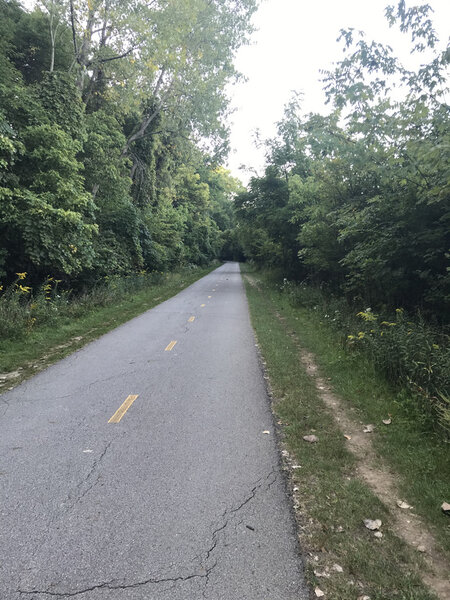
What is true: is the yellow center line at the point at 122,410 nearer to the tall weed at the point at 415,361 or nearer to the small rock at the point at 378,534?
the small rock at the point at 378,534

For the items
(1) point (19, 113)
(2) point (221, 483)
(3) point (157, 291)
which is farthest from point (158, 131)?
(2) point (221, 483)

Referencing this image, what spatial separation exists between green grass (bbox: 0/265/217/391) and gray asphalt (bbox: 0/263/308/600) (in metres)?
0.90

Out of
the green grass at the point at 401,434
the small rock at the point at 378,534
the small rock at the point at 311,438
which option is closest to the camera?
the small rock at the point at 378,534

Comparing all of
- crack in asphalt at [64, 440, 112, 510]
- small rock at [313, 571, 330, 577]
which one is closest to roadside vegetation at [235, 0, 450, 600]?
small rock at [313, 571, 330, 577]

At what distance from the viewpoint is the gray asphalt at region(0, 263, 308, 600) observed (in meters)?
2.38

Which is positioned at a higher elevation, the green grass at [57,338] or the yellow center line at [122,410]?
the green grass at [57,338]

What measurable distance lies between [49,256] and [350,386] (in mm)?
9498

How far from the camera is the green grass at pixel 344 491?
2.41m

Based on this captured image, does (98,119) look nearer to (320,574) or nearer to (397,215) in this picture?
(397,215)

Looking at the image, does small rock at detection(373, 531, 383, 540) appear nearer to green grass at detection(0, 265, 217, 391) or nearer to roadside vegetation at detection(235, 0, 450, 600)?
roadside vegetation at detection(235, 0, 450, 600)

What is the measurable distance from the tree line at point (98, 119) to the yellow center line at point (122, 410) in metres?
7.17

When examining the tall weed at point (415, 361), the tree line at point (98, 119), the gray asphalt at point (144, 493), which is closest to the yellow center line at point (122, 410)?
the gray asphalt at point (144, 493)

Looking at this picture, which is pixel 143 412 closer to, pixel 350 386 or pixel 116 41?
pixel 350 386

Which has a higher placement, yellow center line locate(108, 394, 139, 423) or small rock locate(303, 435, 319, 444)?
yellow center line locate(108, 394, 139, 423)
